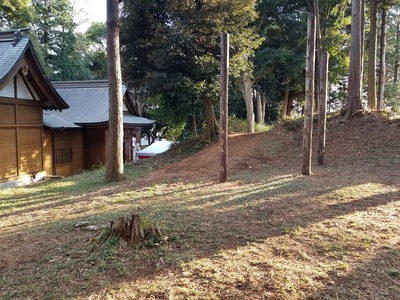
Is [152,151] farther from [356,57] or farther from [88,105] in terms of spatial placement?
[356,57]

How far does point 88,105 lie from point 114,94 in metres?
9.67

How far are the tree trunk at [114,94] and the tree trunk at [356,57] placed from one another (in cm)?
787

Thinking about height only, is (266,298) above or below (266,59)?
below

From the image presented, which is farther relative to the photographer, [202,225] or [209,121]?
[209,121]

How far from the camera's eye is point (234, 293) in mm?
2596

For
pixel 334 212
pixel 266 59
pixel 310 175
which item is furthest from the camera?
pixel 266 59

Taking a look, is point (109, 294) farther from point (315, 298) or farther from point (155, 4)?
point (155, 4)

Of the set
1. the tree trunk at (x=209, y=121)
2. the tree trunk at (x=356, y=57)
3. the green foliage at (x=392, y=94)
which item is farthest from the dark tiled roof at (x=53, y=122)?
the green foliage at (x=392, y=94)

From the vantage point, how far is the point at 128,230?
348 centimetres

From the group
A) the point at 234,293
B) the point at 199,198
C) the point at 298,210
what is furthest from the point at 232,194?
the point at 234,293

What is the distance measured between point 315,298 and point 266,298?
0.39 meters

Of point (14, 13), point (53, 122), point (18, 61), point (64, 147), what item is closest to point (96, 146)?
point (64, 147)

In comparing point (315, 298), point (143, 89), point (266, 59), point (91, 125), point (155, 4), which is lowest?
Result: point (315, 298)

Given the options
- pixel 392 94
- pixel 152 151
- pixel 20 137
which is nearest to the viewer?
pixel 20 137
